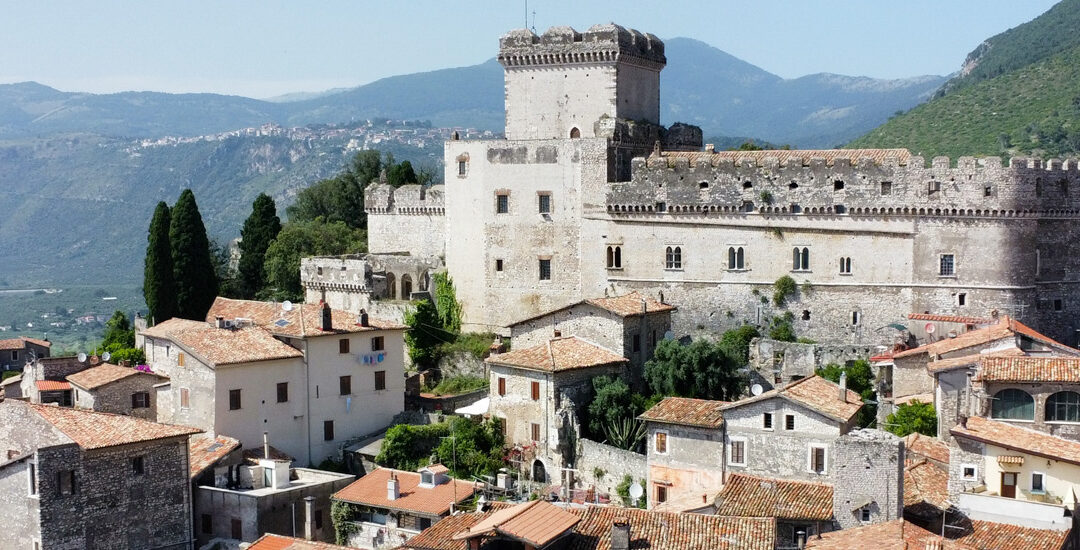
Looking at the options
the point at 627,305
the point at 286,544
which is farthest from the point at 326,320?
the point at 286,544

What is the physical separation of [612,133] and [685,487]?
17.9 meters

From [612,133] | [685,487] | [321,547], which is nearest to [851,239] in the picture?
[612,133]

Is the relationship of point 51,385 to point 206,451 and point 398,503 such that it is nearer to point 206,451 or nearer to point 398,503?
point 206,451

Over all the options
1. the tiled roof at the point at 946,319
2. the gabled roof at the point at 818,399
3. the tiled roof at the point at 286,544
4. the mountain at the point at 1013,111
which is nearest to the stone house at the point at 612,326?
the gabled roof at the point at 818,399

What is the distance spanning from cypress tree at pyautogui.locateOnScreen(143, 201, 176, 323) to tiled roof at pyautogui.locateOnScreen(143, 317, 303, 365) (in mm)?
11758

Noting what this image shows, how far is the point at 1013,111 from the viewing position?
9038 cm

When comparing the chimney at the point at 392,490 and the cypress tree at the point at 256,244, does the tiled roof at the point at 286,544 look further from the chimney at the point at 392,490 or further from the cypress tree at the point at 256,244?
the cypress tree at the point at 256,244

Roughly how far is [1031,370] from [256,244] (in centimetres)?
4303

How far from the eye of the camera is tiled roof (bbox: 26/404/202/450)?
3788 cm

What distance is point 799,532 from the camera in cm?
3391

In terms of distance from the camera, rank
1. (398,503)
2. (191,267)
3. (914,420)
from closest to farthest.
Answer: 1. (398,503)
2. (914,420)
3. (191,267)

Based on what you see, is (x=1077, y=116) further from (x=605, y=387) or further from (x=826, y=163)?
(x=605, y=387)

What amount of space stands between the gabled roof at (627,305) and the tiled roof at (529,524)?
1314 centimetres

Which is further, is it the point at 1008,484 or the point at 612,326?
the point at 612,326
